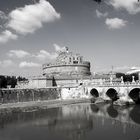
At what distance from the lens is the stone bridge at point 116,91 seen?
38.9 m

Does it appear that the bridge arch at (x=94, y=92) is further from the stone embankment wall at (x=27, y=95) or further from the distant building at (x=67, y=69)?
the distant building at (x=67, y=69)

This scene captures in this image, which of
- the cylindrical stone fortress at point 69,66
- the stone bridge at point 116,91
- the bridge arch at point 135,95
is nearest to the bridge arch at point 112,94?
the stone bridge at point 116,91

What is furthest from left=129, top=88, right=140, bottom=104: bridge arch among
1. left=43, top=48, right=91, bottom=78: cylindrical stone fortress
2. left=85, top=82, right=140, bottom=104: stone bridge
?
left=43, top=48, right=91, bottom=78: cylindrical stone fortress

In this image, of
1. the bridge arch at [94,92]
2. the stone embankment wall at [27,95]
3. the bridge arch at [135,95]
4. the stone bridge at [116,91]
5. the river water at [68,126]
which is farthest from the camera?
the bridge arch at [94,92]

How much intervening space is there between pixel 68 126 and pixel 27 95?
16637mm

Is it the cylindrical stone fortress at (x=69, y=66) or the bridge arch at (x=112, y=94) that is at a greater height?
the cylindrical stone fortress at (x=69, y=66)

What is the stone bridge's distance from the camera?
38938mm

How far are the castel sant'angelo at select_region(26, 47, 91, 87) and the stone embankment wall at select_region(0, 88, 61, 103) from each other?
770 centimetres

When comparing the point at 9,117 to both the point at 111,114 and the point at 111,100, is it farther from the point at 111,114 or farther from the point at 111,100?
the point at 111,100

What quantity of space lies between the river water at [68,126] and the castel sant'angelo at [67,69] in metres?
21.9

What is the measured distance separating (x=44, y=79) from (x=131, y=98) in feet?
58.7

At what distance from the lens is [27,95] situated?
39281 millimetres

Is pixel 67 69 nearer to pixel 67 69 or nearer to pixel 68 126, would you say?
pixel 67 69

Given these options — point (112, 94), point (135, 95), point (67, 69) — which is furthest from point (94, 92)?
point (67, 69)
